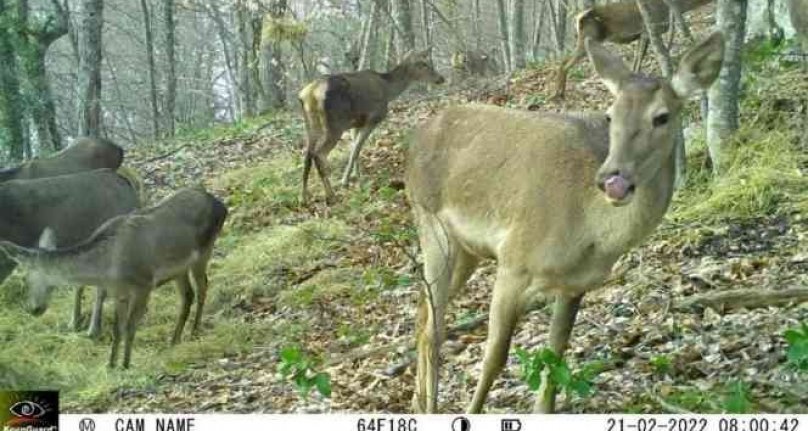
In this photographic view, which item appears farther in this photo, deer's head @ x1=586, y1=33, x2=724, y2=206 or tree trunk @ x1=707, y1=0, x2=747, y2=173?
tree trunk @ x1=707, y1=0, x2=747, y2=173

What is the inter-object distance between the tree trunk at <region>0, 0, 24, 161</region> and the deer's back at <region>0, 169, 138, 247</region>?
4346mm

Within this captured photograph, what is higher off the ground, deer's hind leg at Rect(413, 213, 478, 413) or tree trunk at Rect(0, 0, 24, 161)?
tree trunk at Rect(0, 0, 24, 161)

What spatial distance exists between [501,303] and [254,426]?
4.19 feet

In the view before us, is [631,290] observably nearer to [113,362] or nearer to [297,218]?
[113,362]

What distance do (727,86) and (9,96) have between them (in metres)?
9.35

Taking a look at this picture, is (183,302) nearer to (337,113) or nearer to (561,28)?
(337,113)

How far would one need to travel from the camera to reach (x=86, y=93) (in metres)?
14.0

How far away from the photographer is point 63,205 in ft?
31.1

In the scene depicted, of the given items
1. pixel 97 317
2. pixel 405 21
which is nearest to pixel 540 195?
pixel 97 317

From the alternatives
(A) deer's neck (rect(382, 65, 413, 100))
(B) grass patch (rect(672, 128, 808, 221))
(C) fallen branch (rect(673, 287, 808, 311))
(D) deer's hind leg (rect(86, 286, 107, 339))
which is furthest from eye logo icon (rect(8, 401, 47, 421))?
(A) deer's neck (rect(382, 65, 413, 100))

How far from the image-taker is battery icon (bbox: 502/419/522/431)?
14.8 ft

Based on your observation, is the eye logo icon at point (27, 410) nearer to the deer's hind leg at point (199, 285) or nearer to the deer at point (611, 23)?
the deer's hind leg at point (199, 285)

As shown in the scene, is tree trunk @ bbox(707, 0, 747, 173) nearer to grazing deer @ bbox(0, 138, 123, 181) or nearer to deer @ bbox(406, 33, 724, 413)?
deer @ bbox(406, 33, 724, 413)

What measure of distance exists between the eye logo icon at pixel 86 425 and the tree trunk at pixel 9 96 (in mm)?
9901
